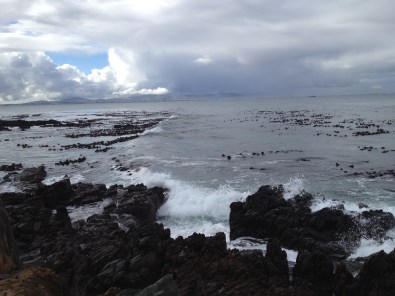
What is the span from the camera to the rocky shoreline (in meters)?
12.2

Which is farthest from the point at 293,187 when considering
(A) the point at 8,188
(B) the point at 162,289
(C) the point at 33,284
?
(C) the point at 33,284

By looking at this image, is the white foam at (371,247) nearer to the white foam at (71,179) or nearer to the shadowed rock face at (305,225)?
the shadowed rock face at (305,225)

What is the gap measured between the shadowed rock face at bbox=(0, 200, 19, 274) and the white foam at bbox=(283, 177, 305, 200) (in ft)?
58.3

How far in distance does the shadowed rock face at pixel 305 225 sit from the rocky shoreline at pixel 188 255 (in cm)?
5

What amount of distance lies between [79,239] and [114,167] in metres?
22.2

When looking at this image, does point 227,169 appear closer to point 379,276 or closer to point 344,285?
point 344,285

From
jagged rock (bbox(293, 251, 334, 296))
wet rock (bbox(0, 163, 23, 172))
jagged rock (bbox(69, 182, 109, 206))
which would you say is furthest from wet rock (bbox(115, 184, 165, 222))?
wet rock (bbox(0, 163, 23, 172))

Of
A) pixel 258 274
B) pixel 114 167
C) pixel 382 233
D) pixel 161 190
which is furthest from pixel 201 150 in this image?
pixel 258 274

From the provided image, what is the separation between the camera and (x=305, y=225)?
66.3 ft

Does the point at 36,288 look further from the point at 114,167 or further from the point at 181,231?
the point at 114,167

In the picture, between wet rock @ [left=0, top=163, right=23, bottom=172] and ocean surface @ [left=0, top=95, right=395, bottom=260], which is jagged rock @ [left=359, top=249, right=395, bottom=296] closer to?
ocean surface @ [left=0, top=95, right=395, bottom=260]

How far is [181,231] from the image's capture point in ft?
71.9

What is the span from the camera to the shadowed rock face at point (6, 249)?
12383 mm

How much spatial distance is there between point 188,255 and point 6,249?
6.39 m
